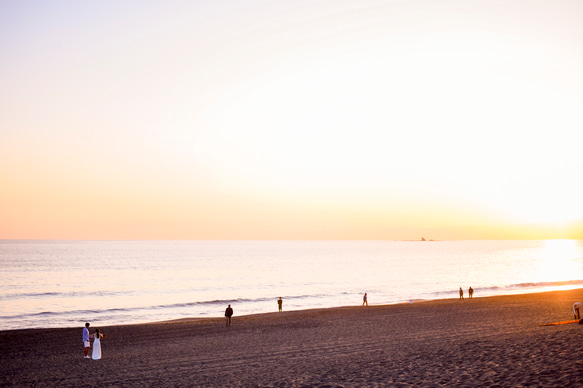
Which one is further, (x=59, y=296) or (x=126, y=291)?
(x=126, y=291)

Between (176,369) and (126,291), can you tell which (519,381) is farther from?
(126,291)

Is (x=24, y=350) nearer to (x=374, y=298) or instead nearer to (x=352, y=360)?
(x=352, y=360)

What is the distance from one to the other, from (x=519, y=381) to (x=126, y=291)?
62809 millimetres

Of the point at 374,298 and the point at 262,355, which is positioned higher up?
the point at 262,355

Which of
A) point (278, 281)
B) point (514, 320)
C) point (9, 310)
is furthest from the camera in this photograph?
point (278, 281)

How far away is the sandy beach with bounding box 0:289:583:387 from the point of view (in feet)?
43.2

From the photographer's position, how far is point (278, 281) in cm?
8312

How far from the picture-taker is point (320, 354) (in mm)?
18469

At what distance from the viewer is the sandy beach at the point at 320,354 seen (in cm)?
1318

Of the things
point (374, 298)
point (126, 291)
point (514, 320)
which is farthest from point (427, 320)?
point (126, 291)

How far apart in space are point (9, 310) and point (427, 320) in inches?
1708

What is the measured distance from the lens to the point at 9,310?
45.5m

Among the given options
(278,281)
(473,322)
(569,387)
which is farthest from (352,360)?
(278,281)

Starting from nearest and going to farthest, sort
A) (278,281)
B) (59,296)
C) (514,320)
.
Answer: (514,320), (59,296), (278,281)
